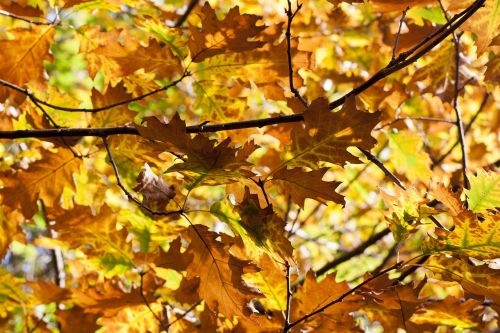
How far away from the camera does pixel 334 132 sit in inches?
40.2

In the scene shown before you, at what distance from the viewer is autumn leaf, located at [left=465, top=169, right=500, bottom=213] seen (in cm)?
109

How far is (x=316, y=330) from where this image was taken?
1.35 metres

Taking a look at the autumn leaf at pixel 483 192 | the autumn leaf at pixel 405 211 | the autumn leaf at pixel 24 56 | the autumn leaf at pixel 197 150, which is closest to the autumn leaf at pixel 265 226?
the autumn leaf at pixel 197 150

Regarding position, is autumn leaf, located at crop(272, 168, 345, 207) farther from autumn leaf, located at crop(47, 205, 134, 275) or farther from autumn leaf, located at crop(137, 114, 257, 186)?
→ autumn leaf, located at crop(47, 205, 134, 275)

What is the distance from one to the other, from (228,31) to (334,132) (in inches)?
17.8

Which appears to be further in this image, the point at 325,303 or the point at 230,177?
the point at 325,303

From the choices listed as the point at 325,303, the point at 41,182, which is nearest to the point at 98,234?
the point at 41,182

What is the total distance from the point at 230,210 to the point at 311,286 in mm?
328

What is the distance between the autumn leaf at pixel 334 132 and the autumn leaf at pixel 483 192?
0.83ft

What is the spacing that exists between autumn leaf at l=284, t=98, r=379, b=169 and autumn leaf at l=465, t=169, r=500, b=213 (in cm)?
25

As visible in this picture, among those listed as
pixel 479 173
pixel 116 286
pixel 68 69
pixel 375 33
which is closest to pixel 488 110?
pixel 375 33

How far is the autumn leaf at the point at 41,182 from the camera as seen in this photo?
4.78ft

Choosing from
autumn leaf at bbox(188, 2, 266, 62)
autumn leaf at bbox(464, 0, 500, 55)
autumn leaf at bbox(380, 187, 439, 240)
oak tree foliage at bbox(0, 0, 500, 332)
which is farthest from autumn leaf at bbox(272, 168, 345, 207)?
autumn leaf at bbox(464, 0, 500, 55)

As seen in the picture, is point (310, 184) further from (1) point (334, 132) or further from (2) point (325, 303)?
(2) point (325, 303)
